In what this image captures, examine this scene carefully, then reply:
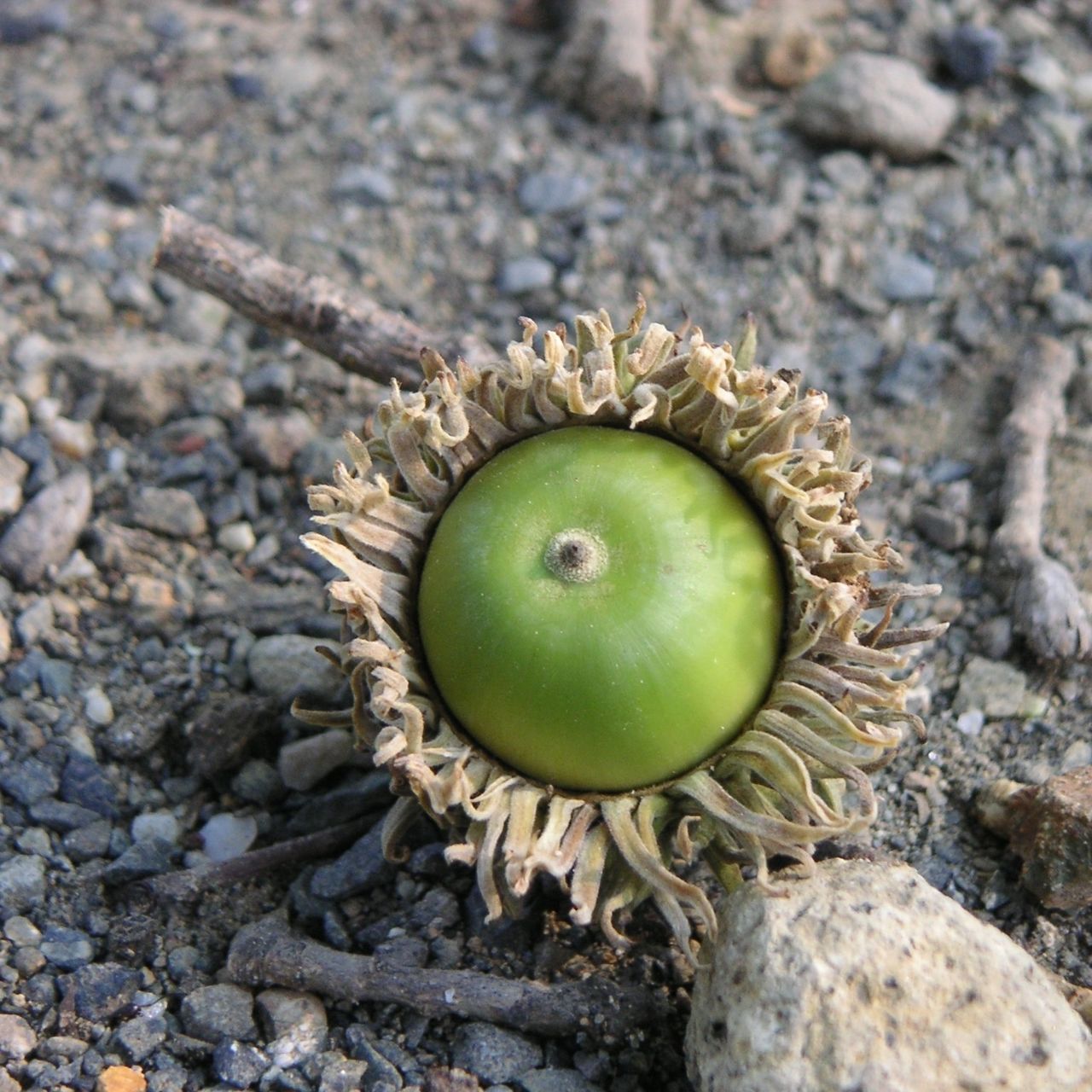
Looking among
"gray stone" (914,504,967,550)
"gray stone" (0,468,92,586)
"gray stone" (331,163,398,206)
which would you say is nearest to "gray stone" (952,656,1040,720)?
"gray stone" (914,504,967,550)

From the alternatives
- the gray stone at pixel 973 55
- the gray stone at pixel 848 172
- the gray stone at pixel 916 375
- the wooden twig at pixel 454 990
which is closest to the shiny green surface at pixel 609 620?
the wooden twig at pixel 454 990

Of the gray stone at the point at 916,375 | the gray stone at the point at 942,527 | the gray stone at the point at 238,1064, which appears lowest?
the gray stone at the point at 238,1064

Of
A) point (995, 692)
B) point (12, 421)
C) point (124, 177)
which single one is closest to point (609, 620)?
point (995, 692)

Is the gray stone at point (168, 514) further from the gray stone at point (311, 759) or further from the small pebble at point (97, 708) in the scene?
the gray stone at point (311, 759)

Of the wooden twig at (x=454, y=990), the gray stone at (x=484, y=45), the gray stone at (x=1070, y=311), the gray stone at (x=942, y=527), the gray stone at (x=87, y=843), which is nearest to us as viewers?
the wooden twig at (x=454, y=990)

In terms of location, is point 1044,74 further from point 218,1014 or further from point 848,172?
point 218,1014

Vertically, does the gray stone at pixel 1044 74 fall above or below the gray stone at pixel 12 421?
above

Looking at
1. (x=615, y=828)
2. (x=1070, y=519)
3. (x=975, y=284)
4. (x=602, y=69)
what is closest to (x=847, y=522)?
(x=615, y=828)

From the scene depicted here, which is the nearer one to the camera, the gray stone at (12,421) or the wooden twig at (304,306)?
the wooden twig at (304,306)
